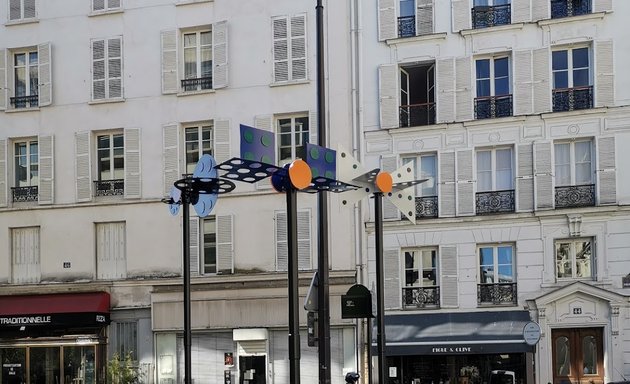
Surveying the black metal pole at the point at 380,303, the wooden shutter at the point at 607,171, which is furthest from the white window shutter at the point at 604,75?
the black metal pole at the point at 380,303

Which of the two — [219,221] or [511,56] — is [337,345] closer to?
[219,221]

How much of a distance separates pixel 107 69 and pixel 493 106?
10.4 meters

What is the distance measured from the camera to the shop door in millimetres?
23578

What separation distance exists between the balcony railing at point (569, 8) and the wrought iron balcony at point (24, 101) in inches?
553

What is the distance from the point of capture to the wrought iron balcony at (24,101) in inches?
1113

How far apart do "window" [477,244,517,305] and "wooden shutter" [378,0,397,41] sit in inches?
225

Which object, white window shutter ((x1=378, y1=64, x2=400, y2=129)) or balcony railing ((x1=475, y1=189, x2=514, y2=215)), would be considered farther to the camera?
white window shutter ((x1=378, y1=64, x2=400, y2=129))

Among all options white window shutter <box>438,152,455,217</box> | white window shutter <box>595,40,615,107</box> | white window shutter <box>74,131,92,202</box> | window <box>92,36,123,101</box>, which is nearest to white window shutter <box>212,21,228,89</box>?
window <box>92,36,123,101</box>

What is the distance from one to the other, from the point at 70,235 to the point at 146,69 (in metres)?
4.88

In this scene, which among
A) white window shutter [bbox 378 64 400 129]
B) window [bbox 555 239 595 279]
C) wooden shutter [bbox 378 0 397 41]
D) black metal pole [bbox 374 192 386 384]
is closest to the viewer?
black metal pole [bbox 374 192 386 384]

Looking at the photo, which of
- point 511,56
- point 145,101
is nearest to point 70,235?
point 145,101

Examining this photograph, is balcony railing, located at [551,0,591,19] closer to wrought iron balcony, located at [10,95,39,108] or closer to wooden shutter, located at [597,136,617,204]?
wooden shutter, located at [597,136,617,204]

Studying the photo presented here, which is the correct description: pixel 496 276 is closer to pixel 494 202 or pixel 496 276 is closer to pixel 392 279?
pixel 494 202

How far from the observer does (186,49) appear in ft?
89.6
